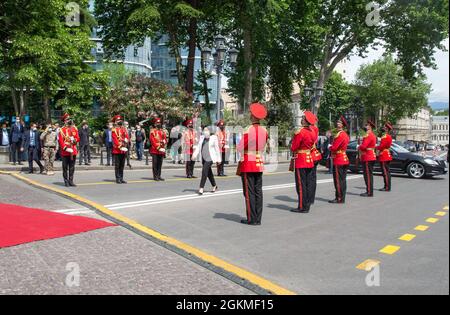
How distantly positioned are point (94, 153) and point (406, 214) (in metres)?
22.3

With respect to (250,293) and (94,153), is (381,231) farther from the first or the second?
(94,153)

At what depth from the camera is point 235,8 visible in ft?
95.1

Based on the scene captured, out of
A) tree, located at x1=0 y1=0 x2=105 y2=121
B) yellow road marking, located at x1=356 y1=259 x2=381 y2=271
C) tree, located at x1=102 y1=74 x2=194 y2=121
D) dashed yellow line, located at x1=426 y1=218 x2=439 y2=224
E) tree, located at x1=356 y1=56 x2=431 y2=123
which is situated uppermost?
tree, located at x1=356 y1=56 x2=431 y2=123

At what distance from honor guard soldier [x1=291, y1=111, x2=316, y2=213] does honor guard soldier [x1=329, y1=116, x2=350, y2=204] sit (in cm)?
141

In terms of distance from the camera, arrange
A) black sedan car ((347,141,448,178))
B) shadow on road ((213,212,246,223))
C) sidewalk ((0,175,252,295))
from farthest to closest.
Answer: black sedan car ((347,141,448,178)) → shadow on road ((213,212,246,223)) → sidewalk ((0,175,252,295))

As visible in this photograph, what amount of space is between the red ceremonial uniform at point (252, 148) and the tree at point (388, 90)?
227ft

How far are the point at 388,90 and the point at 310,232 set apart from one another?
71.0 metres

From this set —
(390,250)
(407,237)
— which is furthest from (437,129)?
(390,250)

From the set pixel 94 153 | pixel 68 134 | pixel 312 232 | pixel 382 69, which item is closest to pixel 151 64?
pixel 382 69

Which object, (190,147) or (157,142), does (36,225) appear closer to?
(157,142)

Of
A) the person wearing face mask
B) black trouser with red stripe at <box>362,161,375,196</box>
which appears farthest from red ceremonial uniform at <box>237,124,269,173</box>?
the person wearing face mask

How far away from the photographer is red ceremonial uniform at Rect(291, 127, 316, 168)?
9.03 metres

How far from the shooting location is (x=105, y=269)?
4891 mm

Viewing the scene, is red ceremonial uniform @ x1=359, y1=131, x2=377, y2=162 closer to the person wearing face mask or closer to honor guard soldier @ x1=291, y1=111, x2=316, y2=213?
honor guard soldier @ x1=291, y1=111, x2=316, y2=213
